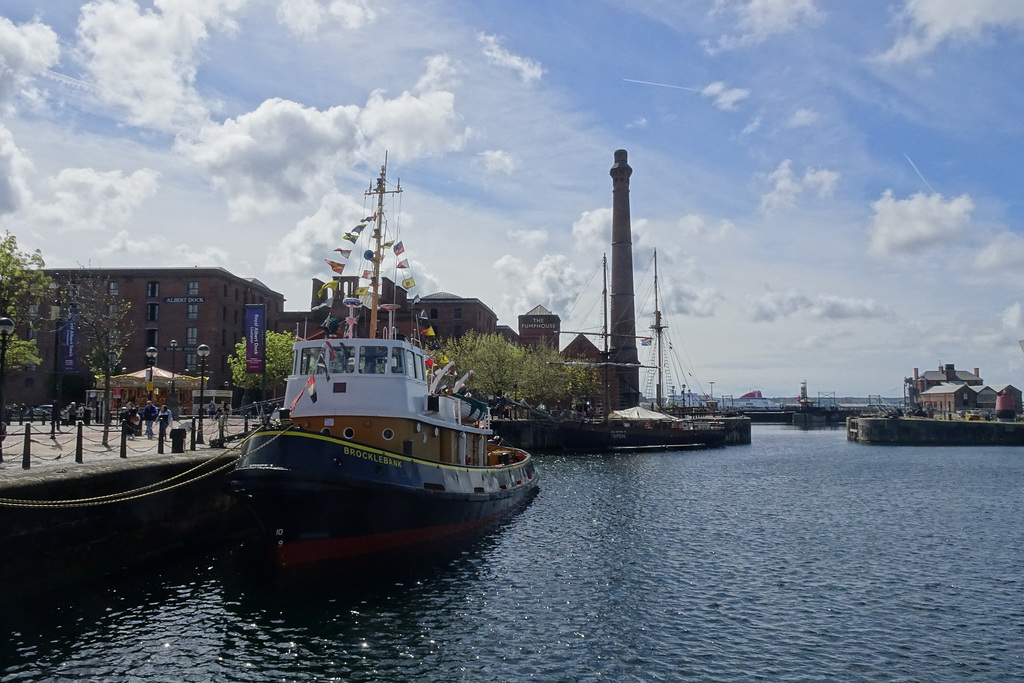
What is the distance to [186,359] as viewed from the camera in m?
79.9

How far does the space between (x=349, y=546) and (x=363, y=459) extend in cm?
230

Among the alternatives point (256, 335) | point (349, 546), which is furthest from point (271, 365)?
point (349, 546)

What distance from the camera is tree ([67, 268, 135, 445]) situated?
4128cm

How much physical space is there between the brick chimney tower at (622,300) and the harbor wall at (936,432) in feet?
89.4

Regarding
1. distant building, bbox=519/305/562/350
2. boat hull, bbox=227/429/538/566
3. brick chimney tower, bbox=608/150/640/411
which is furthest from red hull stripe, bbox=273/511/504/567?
distant building, bbox=519/305/562/350

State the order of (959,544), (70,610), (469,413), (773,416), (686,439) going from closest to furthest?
(70,610), (959,544), (469,413), (686,439), (773,416)

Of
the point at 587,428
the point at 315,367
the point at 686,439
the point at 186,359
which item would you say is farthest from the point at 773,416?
the point at 315,367

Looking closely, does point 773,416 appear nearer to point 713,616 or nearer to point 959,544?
point 959,544

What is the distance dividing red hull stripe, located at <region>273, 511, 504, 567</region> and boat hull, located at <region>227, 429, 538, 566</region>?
0.02 m

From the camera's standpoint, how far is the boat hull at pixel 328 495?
59.6 ft

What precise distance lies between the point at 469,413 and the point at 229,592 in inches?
493

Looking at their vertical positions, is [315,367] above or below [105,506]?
above

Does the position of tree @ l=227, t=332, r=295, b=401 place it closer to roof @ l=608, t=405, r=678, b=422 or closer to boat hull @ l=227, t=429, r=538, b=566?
roof @ l=608, t=405, r=678, b=422

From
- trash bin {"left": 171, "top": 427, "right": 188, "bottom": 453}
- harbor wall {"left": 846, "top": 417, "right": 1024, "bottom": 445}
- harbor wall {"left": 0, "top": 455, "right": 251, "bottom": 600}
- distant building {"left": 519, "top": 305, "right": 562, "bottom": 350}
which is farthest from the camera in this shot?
distant building {"left": 519, "top": 305, "right": 562, "bottom": 350}
